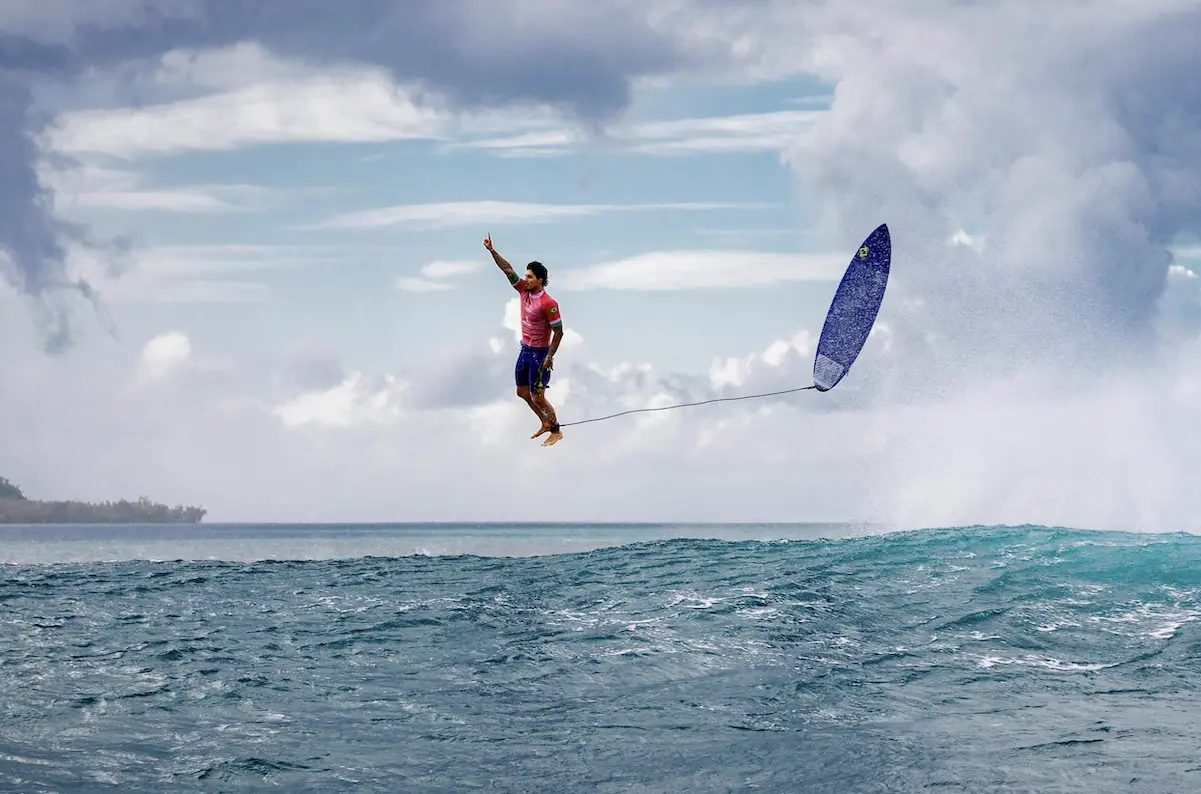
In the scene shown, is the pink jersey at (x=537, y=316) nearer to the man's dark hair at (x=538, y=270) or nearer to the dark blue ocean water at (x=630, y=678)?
the man's dark hair at (x=538, y=270)

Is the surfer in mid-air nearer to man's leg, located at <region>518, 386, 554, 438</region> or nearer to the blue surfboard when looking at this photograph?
man's leg, located at <region>518, 386, 554, 438</region>

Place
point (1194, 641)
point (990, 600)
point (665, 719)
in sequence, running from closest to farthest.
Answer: point (665, 719)
point (1194, 641)
point (990, 600)

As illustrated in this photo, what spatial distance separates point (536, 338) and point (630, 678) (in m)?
4.86

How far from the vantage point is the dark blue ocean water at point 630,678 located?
8.30 m

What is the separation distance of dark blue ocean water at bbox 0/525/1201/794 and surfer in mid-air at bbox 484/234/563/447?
306 cm

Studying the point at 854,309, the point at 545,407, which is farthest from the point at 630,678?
the point at 854,309

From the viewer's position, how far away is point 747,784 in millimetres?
7914

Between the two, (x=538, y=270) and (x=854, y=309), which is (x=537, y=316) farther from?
(x=854, y=309)

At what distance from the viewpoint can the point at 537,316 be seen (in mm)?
13688

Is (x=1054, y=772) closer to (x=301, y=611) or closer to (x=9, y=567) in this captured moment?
(x=301, y=611)

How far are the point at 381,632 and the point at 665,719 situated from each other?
5445mm

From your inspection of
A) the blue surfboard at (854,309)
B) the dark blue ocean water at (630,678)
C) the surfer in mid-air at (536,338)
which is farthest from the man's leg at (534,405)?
the blue surfboard at (854,309)

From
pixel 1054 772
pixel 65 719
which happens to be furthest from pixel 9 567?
pixel 1054 772

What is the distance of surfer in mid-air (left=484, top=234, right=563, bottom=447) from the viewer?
44.3 ft
